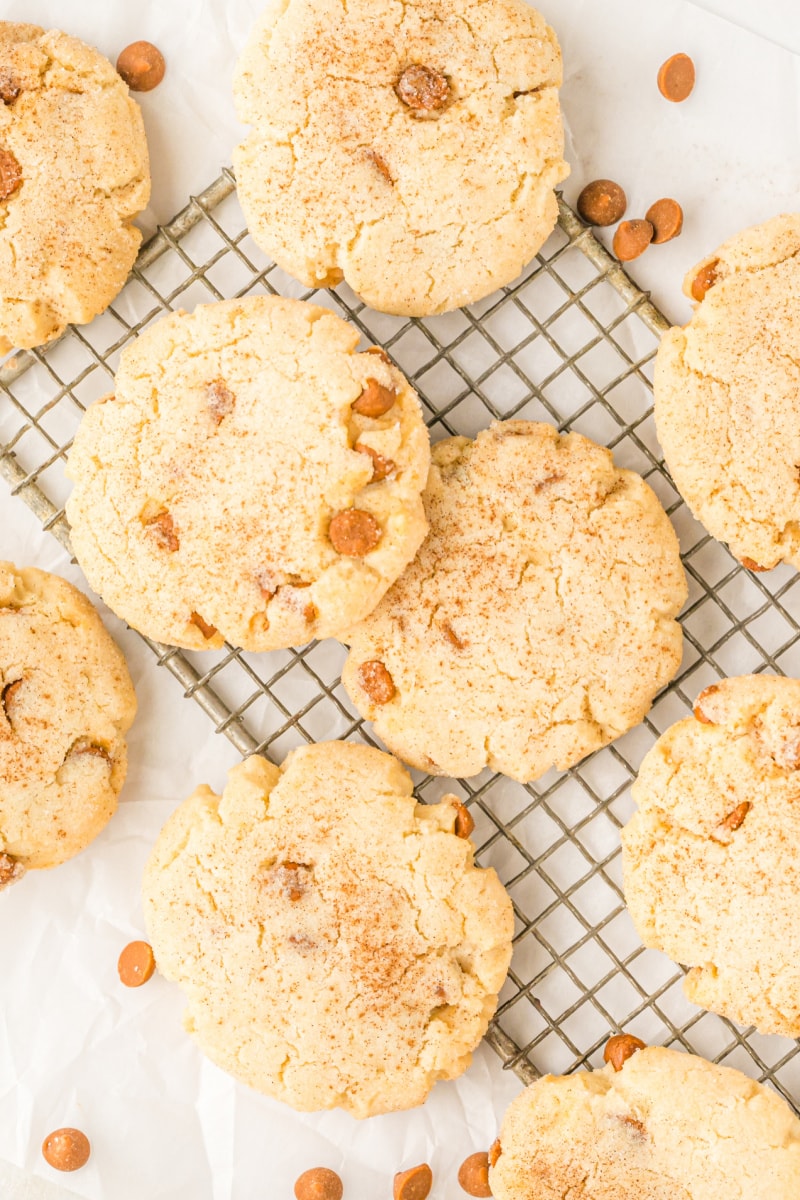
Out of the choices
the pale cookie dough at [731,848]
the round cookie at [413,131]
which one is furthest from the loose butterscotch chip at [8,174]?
the pale cookie dough at [731,848]

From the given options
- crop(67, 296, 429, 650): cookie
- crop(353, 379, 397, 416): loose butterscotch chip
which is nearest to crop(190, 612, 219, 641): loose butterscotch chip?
crop(67, 296, 429, 650): cookie

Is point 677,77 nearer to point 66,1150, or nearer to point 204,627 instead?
point 204,627

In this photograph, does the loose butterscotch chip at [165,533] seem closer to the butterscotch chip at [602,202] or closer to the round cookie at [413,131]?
the round cookie at [413,131]

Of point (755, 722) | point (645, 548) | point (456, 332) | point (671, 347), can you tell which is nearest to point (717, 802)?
point (755, 722)

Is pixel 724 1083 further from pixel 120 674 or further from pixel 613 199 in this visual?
pixel 613 199

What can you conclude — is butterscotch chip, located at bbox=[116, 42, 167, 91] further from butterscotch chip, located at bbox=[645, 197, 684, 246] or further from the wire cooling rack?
butterscotch chip, located at bbox=[645, 197, 684, 246]

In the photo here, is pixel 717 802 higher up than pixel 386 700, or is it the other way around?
pixel 386 700

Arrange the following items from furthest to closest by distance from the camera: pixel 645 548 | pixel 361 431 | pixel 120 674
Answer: pixel 120 674 < pixel 645 548 < pixel 361 431
